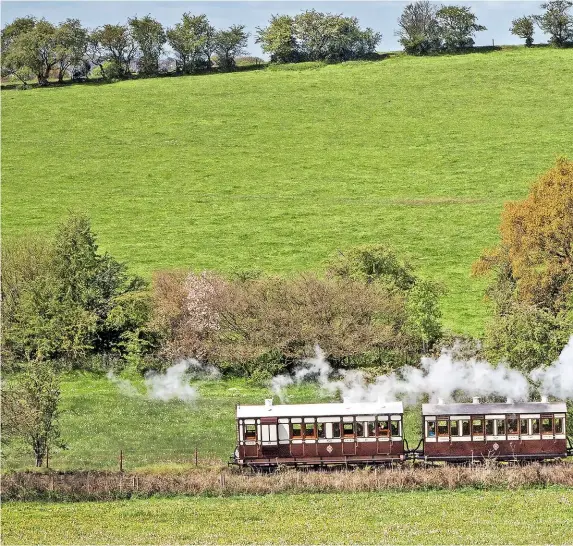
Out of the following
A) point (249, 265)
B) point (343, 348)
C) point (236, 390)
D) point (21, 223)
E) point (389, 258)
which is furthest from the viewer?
point (21, 223)

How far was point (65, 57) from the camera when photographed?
126m

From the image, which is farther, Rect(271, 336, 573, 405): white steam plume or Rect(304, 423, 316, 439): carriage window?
Rect(271, 336, 573, 405): white steam plume

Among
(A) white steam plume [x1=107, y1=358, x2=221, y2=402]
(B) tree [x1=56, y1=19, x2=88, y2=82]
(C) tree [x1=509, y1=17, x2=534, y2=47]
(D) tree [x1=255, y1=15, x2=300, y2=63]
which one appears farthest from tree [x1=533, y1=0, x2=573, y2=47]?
(A) white steam plume [x1=107, y1=358, x2=221, y2=402]

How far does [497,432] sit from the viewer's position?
131 feet

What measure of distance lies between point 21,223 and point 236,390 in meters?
37.4

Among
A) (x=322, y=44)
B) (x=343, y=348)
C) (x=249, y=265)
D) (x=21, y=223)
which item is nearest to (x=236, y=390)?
(x=343, y=348)

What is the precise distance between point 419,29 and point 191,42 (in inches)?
1108

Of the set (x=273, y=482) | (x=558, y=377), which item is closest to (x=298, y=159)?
A: (x=558, y=377)

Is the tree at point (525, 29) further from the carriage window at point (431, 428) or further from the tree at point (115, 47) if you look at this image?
the carriage window at point (431, 428)

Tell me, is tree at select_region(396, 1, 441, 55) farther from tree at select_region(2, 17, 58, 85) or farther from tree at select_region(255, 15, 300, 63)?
tree at select_region(2, 17, 58, 85)

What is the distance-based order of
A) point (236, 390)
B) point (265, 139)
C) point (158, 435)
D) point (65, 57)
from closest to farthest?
point (158, 435), point (236, 390), point (265, 139), point (65, 57)

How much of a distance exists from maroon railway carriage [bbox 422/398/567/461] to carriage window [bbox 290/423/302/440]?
15.8ft

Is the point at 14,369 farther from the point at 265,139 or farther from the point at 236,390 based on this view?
the point at 265,139

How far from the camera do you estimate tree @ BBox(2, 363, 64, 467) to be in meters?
40.6
